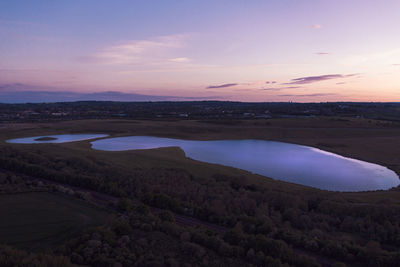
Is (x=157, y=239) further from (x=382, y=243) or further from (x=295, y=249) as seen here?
(x=382, y=243)

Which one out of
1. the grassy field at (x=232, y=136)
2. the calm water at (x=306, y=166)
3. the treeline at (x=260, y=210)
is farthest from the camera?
the grassy field at (x=232, y=136)

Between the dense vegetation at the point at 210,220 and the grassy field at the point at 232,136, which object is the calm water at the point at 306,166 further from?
the dense vegetation at the point at 210,220

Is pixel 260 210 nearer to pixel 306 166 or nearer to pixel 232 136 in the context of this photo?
pixel 306 166

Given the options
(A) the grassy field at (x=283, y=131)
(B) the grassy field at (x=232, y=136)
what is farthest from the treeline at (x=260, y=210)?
(A) the grassy field at (x=283, y=131)

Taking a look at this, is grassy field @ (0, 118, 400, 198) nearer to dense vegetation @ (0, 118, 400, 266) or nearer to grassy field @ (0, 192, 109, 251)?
dense vegetation @ (0, 118, 400, 266)

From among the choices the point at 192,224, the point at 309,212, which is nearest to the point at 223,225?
the point at 192,224

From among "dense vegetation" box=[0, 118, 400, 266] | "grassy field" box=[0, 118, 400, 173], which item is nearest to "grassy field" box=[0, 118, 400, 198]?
"grassy field" box=[0, 118, 400, 173]

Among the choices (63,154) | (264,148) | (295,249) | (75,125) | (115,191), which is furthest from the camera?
(75,125)
